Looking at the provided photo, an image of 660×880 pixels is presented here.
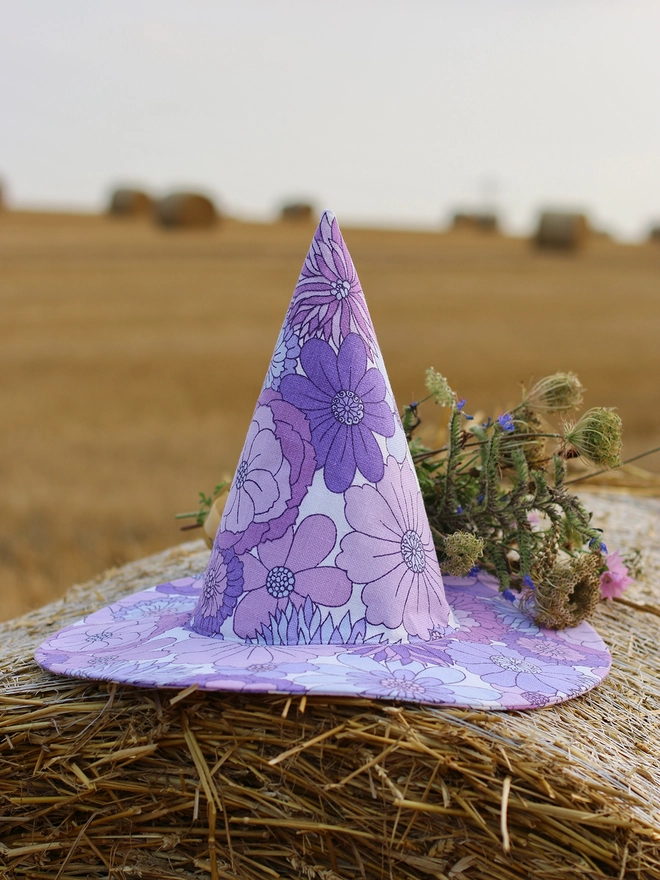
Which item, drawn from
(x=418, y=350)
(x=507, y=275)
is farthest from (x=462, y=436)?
(x=507, y=275)

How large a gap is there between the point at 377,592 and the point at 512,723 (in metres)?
0.30

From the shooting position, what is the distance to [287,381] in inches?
59.2

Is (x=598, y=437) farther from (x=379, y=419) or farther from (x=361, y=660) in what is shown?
(x=361, y=660)

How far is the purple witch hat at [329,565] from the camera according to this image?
4.49 ft

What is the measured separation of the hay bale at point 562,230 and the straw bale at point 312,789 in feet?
47.1

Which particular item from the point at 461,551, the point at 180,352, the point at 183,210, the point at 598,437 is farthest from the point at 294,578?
the point at 183,210

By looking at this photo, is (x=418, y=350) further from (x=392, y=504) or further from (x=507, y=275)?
(x=392, y=504)

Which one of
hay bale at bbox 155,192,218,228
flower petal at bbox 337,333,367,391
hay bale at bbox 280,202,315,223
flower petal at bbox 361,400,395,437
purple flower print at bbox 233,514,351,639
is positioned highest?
hay bale at bbox 280,202,315,223

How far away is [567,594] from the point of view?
1652 mm

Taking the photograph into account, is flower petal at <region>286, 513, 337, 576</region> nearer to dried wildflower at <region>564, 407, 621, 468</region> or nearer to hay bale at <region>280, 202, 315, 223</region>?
dried wildflower at <region>564, 407, 621, 468</region>

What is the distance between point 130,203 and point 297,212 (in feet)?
12.6

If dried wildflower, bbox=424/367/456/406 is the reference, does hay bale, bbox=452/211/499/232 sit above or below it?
above

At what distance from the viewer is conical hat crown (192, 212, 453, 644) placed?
1.42m

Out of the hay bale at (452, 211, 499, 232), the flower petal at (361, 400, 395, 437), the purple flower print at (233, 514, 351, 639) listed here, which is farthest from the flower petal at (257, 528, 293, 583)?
the hay bale at (452, 211, 499, 232)
